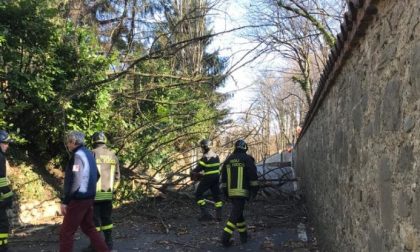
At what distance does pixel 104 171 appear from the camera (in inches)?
319

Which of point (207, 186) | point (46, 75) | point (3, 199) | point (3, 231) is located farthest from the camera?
point (46, 75)

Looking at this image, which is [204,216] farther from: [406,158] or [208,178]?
[406,158]

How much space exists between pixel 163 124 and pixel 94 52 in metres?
3.00

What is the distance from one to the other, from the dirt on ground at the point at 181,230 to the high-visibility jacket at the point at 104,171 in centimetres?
112

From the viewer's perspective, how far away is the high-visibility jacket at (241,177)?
8617mm

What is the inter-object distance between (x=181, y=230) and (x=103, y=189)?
2.77 metres

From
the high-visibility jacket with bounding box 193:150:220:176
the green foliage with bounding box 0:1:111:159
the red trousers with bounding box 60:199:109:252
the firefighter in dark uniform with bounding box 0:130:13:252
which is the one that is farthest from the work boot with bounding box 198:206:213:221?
the firefighter in dark uniform with bounding box 0:130:13:252

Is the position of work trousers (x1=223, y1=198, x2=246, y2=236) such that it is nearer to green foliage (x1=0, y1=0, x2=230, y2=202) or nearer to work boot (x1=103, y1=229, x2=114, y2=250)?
work boot (x1=103, y1=229, x2=114, y2=250)

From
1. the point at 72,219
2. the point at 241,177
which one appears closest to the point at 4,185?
the point at 72,219

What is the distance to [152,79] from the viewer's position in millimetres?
13008

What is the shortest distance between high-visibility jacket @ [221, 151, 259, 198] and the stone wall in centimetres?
279

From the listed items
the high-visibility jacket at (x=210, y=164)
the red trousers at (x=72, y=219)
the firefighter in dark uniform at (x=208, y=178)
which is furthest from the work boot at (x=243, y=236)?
the red trousers at (x=72, y=219)

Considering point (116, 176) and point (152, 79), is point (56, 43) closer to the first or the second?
point (152, 79)

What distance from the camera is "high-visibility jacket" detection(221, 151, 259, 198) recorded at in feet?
28.3
